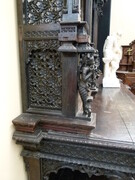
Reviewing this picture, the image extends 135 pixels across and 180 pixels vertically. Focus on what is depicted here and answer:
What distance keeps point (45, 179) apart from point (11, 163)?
23 cm

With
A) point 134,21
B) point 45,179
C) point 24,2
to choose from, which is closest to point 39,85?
point 24,2

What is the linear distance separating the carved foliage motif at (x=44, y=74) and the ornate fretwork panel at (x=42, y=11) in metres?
0.10

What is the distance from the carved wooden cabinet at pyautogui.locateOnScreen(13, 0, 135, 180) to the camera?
727mm

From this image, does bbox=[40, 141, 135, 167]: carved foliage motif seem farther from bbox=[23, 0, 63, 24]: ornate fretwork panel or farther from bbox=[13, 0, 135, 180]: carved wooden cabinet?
bbox=[23, 0, 63, 24]: ornate fretwork panel

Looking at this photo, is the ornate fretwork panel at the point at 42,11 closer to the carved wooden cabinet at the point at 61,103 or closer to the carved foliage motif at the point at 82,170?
the carved wooden cabinet at the point at 61,103

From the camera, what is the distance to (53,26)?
0.75 metres

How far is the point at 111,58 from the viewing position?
182 cm

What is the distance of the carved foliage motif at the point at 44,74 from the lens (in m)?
0.79

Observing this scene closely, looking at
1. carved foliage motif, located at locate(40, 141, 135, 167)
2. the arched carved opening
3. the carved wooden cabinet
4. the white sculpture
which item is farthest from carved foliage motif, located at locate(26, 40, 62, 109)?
the white sculpture

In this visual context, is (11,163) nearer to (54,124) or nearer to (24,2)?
(54,124)

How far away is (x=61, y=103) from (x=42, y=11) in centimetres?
44

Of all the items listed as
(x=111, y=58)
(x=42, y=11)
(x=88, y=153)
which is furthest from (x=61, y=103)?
(x=111, y=58)

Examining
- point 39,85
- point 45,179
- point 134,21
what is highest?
point 134,21

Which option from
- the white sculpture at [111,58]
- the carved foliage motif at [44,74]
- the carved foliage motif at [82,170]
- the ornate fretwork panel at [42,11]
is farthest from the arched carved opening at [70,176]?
the ornate fretwork panel at [42,11]
